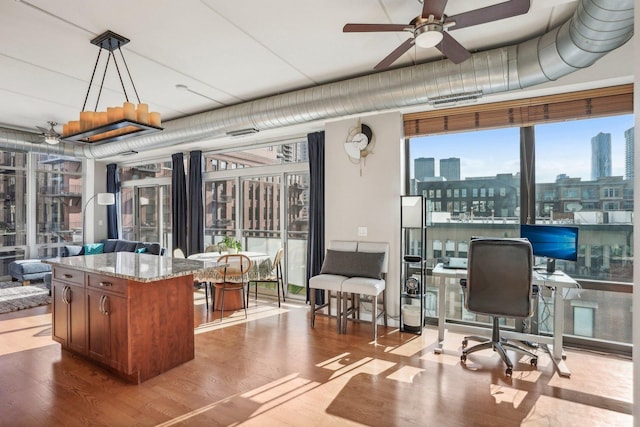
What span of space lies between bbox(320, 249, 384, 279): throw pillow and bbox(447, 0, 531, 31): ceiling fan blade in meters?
2.83

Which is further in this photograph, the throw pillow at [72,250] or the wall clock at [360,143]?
the throw pillow at [72,250]

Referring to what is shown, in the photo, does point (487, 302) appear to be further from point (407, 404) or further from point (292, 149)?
point (292, 149)

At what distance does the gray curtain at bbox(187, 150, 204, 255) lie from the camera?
6.73 metres

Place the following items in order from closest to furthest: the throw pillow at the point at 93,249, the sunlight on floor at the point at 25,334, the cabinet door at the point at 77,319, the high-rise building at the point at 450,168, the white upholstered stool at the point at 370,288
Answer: the cabinet door at the point at 77,319 → the sunlight on floor at the point at 25,334 → the white upholstered stool at the point at 370,288 → the high-rise building at the point at 450,168 → the throw pillow at the point at 93,249

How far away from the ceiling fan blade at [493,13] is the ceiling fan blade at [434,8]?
0.25ft

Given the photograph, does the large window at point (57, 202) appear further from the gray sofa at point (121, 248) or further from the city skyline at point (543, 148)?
the city skyline at point (543, 148)

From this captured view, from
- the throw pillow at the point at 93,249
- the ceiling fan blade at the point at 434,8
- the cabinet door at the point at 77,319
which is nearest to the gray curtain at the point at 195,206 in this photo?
the throw pillow at the point at 93,249

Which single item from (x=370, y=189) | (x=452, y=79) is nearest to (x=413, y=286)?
(x=370, y=189)

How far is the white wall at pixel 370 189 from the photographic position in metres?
4.56

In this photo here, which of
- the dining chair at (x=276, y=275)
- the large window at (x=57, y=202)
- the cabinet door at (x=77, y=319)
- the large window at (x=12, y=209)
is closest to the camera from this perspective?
the cabinet door at (x=77, y=319)

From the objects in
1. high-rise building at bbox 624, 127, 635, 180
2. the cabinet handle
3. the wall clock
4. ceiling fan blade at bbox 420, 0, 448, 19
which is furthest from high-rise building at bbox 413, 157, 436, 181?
the cabinet handle

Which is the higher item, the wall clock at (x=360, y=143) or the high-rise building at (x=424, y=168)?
the wall clock at (x=360, y=143)

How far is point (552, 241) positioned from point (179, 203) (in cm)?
626

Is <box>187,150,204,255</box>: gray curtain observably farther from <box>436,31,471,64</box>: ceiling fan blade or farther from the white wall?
<box>436,31,471,64</box>: ceiling fan blade
